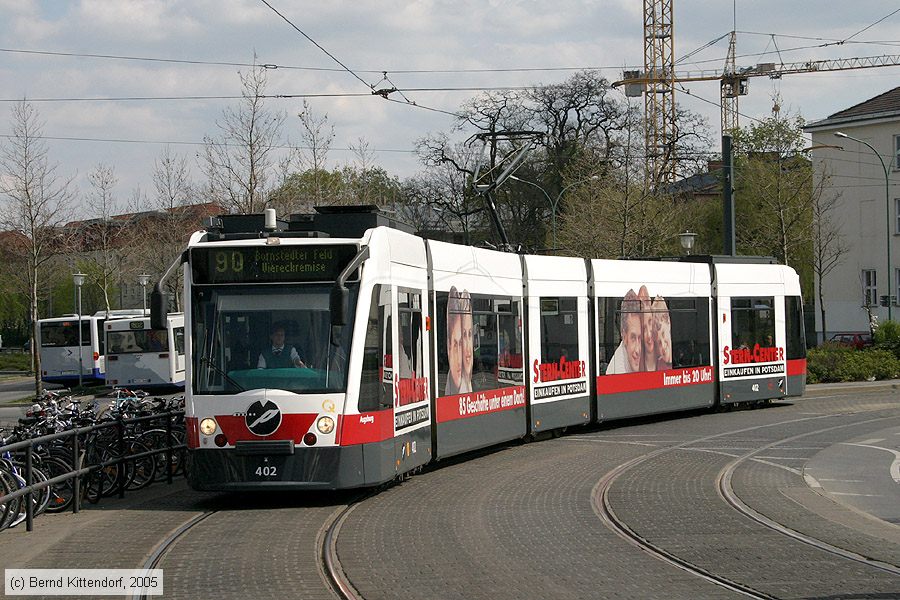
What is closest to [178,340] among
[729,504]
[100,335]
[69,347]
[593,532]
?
[100,335]

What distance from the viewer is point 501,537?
10516 millimetres

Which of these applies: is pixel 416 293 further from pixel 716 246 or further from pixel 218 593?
pixel 716 246

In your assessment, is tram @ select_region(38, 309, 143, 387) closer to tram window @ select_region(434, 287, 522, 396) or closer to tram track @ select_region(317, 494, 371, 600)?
tram window @ select_region(434, 287, 522, 396)

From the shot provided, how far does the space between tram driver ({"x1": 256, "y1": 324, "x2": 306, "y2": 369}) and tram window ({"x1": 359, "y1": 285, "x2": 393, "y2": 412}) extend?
0.72 m

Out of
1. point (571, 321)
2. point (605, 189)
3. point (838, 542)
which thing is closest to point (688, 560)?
point (838, 542)

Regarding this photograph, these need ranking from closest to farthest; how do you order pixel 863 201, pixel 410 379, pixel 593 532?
pixel 593 532 → pixel 410 379 → pixel 863 201

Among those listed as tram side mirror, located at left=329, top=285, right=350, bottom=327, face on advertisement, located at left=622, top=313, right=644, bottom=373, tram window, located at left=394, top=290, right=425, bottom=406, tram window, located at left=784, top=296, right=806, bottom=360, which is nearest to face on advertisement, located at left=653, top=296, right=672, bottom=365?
face on advertisement, located at left=622, top=313, right=644, bottom=373

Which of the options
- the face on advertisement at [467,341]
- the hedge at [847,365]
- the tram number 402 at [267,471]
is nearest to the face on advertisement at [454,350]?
the face on advertisement at [467,341]

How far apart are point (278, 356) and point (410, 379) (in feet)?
7.22

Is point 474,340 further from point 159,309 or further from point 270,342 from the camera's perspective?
point 159,309

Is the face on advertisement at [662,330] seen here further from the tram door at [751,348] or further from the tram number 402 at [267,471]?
the tram number 402 at [267,471]

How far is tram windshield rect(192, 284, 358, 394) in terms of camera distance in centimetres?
1234

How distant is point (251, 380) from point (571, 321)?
9.24 meters

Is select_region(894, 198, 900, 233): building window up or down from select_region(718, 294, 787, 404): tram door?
up
